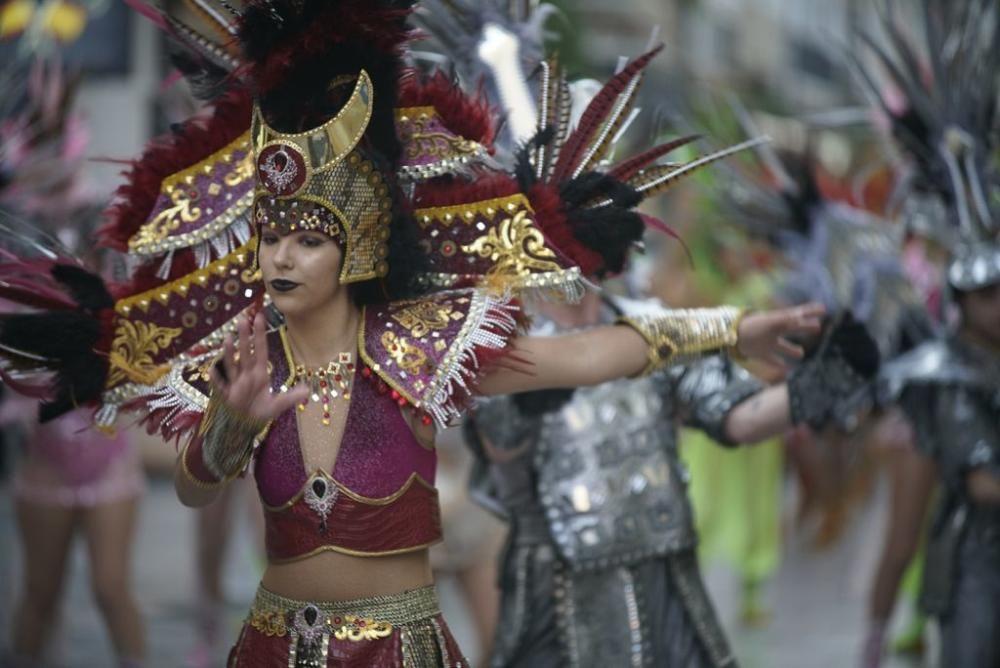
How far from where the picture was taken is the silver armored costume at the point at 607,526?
4.16 meters

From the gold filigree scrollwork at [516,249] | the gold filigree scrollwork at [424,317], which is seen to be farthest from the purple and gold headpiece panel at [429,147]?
the gold filigree scrollwork at [424,317]

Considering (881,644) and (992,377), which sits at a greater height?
(992,377)

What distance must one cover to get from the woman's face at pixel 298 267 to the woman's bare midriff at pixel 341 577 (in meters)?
0.50

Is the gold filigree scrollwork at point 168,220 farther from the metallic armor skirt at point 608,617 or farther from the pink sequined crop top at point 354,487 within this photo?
the metallic armor skirt at point 608,617

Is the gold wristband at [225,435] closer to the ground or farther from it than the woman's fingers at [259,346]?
closer to the ground

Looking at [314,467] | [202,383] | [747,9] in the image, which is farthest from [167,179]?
[747,9]

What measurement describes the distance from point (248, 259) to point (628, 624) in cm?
140

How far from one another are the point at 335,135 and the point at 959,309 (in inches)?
120

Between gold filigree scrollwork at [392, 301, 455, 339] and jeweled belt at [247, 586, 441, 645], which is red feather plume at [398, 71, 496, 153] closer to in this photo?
gold filigree scrollwork at [392, 301, 455, 339]

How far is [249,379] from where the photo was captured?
2.91 metres

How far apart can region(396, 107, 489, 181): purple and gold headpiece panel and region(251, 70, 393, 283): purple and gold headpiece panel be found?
16cm

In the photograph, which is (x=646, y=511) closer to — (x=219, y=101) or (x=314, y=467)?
(x=314, y=467)

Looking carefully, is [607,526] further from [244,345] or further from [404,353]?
[244,345]

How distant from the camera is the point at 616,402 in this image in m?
4.26
